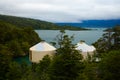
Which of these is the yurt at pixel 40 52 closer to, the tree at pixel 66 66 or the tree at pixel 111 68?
the tree at pixel 66 66

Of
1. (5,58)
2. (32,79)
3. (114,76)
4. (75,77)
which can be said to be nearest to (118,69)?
(114,76)

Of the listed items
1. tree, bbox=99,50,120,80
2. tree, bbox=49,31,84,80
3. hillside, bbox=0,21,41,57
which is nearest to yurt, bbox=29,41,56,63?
tree, bbox=49,31,84,80

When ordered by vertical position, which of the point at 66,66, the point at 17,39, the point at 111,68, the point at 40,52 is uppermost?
the point at 111,68

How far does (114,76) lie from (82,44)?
85.2 feet

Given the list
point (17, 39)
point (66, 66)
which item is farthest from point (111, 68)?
point (17, 39)

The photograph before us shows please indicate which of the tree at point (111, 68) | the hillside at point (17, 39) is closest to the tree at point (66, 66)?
the tree at point (111, 68)

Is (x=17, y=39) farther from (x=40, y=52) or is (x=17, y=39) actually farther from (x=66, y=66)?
(x=66, y=66)

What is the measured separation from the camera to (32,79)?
25344 mm

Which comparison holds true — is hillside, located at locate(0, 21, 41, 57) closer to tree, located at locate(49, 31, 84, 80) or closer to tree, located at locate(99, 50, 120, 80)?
tree, located at locate(49, 31, 84, 80)

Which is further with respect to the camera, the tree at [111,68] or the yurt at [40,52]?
the yurt at [40,52]

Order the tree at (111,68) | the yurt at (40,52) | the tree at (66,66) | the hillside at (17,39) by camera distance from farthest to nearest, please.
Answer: the hillside at (17,39) → the yurt at (40,52) → the tree at (66,66) → the tree at (111,68)

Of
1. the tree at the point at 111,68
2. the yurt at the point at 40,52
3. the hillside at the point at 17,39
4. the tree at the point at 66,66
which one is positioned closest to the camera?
the tree at the point at 111,68

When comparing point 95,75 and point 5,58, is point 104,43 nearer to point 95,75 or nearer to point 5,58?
point 5,58

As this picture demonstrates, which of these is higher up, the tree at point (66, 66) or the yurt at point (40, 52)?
the tree at point (66, 66)
